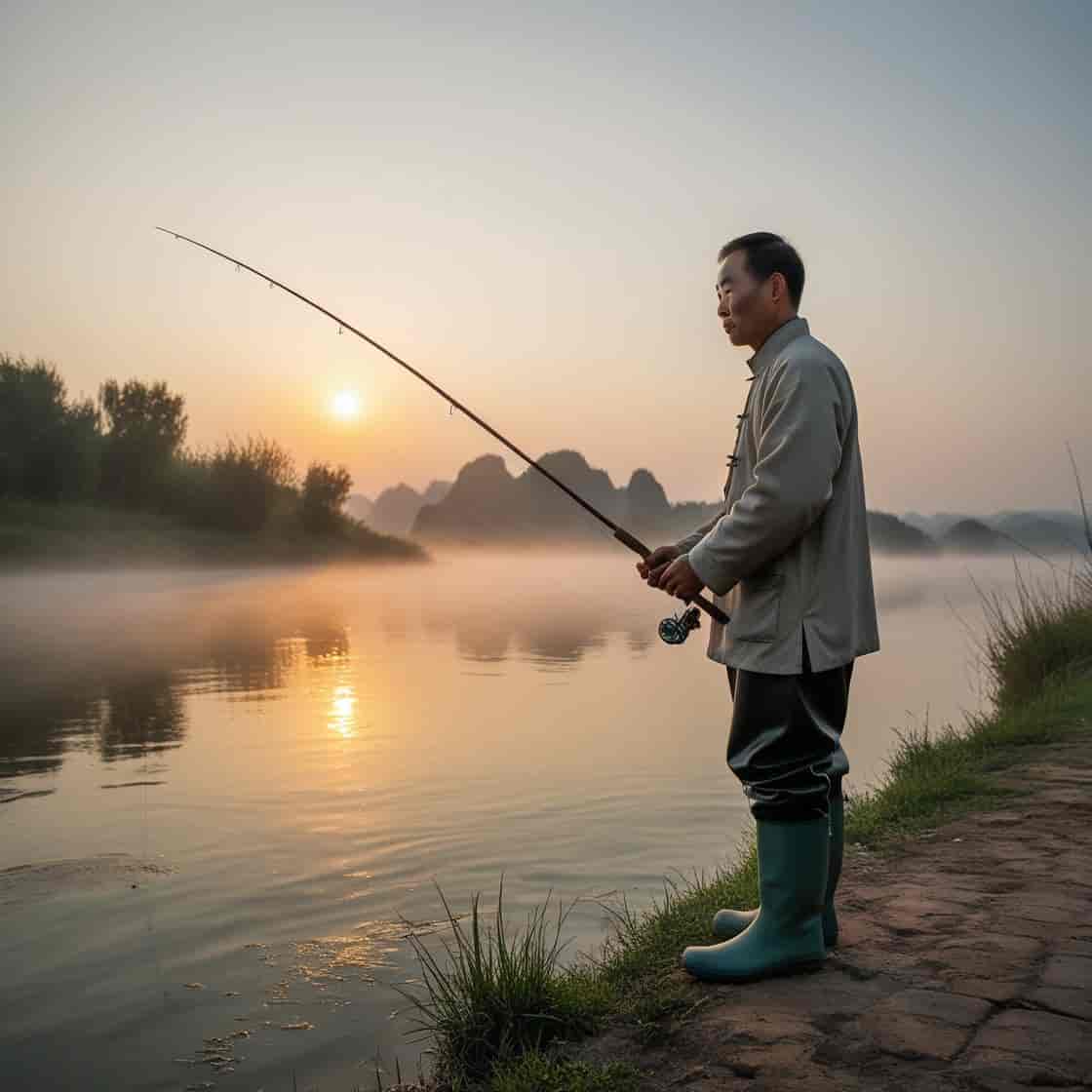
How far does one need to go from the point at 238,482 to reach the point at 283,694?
1890 inches

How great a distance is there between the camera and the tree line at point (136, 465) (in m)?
45.8

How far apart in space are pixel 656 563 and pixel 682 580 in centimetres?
21

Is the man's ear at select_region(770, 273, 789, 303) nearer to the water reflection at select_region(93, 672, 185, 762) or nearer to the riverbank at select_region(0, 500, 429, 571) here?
the water reflection at select_region(93, 672, 185, 762)

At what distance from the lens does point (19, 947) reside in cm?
481

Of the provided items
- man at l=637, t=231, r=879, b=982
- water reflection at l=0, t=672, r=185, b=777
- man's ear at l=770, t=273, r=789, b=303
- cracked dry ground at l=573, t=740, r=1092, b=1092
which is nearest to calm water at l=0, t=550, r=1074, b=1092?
water reflection at l=0, t=672, r=185, b=777

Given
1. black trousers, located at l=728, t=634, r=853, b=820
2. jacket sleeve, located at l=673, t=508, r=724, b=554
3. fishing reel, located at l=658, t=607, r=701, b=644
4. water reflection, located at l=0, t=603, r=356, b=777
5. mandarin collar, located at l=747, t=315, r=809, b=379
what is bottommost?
water reflection, located at l=0, t=603, r=356, b=777

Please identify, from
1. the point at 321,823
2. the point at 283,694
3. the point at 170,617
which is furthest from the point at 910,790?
the point at 170,617

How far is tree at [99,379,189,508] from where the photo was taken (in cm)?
5112

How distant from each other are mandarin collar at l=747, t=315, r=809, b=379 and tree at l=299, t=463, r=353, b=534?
64274 mm

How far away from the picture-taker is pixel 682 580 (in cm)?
332

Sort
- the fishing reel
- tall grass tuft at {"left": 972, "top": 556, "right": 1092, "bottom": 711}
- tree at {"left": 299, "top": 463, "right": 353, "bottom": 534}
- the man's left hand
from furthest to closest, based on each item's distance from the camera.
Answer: tree at {"left": 299, "top": 463, "right": 353, "bottom": 534}, tall grass tuft at {"left": 972, "top": 556, "right": 1092, "bottom": 711}, the fishing reel, the man's left hand

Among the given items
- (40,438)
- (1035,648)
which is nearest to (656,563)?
(1035,648)

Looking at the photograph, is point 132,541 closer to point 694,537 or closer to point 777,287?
point 694,537

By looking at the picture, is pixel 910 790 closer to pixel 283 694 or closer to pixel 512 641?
pixel 283 694
